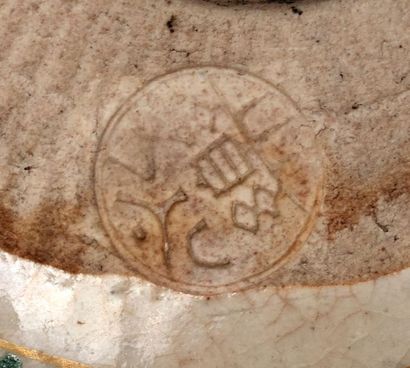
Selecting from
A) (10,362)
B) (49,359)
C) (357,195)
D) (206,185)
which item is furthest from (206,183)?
(10,362)

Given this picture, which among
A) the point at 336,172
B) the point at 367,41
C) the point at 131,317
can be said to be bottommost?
the point at 131,317

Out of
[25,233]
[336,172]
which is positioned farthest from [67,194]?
[336,172]

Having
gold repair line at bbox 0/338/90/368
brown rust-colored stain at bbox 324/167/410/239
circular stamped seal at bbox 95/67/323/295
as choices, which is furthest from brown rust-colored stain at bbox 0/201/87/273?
brown rust-colored stain at bbox 324/167/410/239

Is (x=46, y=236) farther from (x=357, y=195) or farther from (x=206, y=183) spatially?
(x=357, y=195)

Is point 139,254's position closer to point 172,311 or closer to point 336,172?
point 172,311

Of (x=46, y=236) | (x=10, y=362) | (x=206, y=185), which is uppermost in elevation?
(x=206, y=185)

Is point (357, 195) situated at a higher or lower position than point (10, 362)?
higher
